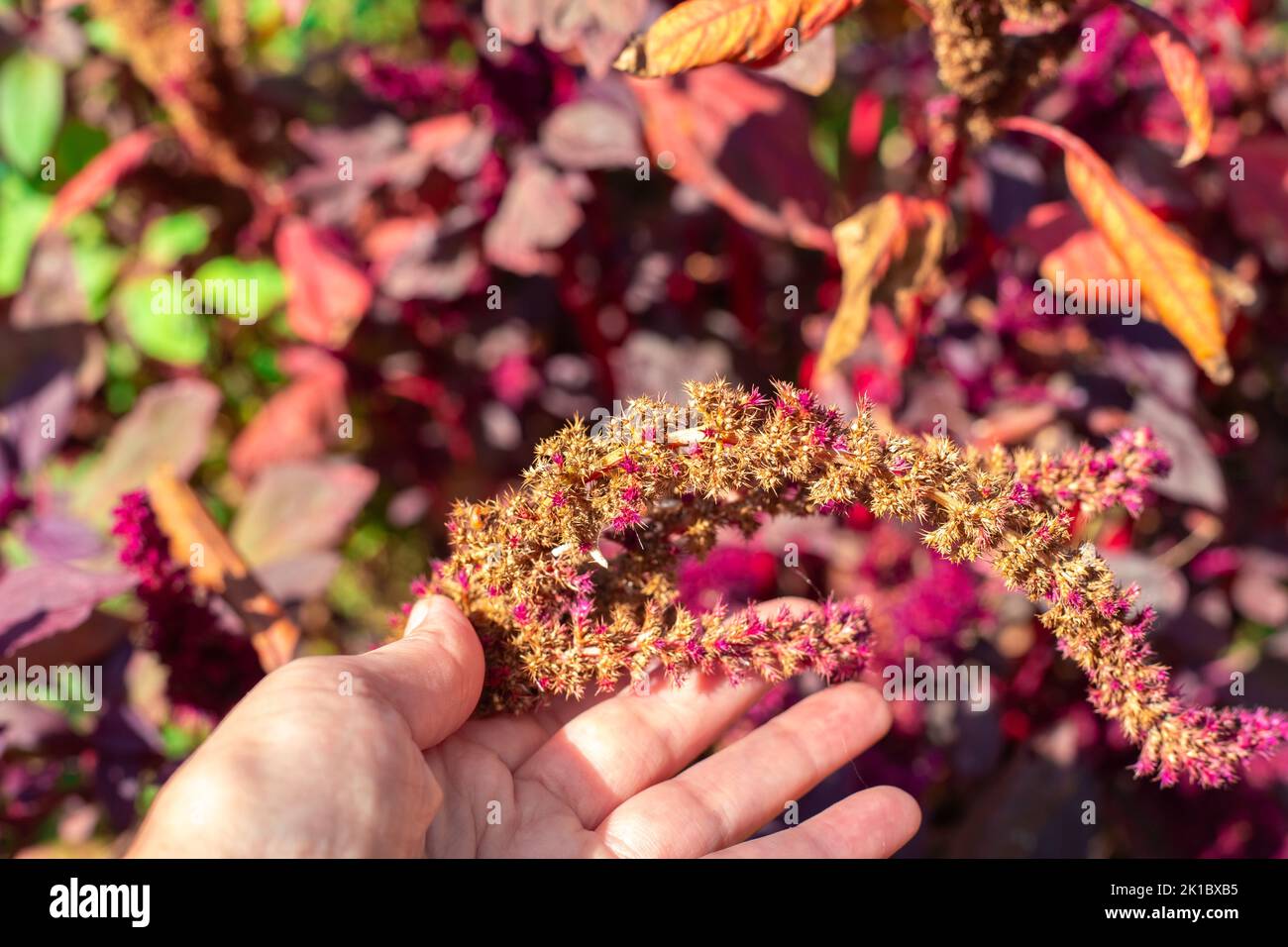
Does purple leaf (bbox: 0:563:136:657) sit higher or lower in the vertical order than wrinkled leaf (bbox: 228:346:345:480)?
lower

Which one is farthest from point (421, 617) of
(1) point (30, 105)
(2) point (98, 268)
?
(2) point (98, 268)

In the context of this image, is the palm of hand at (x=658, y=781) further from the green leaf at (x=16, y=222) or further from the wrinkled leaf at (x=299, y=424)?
the green leaf at (x=16, y=222)

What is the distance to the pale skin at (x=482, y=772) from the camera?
1029 mm

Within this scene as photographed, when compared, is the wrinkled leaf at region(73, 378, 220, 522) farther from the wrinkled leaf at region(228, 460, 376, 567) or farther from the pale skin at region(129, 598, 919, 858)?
the pale skin at region(129, 598, 919, 858)

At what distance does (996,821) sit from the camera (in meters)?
1.76

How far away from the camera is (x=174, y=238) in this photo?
2416mm

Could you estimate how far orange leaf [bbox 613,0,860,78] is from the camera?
1.16 m

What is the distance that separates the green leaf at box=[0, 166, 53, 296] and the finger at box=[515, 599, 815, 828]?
2129 mm

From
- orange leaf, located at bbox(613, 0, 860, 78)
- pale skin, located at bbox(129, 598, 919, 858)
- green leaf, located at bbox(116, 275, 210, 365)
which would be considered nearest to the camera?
pale skin, located at bbox(129, 598, 919, 858)

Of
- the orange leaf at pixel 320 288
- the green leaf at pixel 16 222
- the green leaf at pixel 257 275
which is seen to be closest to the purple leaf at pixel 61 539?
the orange leaf at pixel 320 288

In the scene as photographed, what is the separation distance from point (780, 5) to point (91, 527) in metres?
1.48

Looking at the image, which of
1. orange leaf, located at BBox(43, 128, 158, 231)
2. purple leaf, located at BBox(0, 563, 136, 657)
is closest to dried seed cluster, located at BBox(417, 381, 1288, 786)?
purple leaf, located at BBox(0, 563, 136, 657)

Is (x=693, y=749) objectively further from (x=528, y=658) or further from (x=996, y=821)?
(x=996, y=821)

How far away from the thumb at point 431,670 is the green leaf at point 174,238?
159 centimetres
